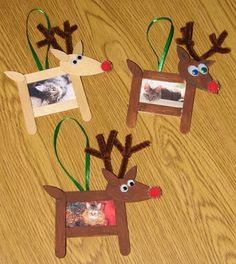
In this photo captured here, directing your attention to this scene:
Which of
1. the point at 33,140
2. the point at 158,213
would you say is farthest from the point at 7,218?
the point at 158,213

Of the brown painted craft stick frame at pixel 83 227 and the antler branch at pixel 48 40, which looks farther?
the antler branch at pixel 48 40

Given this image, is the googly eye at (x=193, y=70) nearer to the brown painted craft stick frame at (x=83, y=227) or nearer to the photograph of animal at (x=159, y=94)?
the photograph of animal at (x=159, y=94)

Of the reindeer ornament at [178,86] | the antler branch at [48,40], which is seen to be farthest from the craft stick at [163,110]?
the antler branch at [48,40]

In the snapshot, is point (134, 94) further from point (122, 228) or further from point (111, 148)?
point (122, 228)

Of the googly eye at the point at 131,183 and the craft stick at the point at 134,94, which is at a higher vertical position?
the craft stick at the point at 134,94

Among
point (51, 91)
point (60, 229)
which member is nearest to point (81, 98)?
point (51, 91)

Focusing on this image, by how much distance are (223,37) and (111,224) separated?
477 millimetres

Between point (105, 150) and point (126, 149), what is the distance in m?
0.04

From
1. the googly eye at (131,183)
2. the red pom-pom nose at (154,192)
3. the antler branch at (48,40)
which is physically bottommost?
the red pom-pom nose at (154,192)

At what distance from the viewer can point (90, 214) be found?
88 cm

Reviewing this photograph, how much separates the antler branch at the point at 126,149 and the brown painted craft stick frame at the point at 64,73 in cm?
9

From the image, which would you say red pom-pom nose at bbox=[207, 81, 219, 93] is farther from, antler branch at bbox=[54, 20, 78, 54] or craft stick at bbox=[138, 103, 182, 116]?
antler branch at bbox=[54, 20, 78, 54]

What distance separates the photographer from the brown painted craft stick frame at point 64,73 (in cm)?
94

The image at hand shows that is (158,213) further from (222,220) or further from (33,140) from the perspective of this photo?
(33,140)
